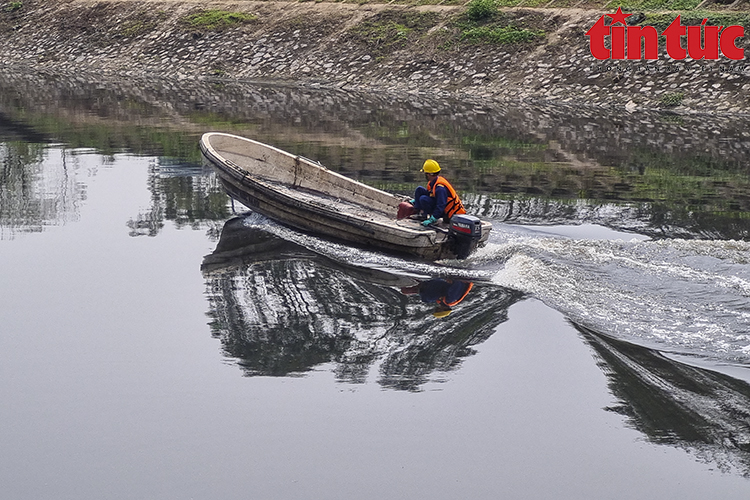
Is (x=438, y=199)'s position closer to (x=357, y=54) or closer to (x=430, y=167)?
(x=430, y=167)

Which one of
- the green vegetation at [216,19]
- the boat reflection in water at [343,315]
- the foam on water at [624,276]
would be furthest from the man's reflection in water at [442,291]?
the green vegetation at [216,19]

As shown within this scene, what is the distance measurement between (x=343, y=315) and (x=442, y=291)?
1622 mm

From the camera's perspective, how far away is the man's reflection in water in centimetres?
1138

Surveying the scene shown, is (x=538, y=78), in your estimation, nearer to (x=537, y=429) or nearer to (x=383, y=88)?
(x=383, y=88)

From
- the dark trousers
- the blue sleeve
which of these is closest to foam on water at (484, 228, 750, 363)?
the blue sleeve

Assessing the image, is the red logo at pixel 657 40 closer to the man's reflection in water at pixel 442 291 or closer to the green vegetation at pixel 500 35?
the green vegetation at pixel 500 35

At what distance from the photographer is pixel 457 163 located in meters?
21.1

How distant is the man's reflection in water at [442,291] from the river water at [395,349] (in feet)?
0.22

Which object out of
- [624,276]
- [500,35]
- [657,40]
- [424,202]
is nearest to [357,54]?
[500,35]

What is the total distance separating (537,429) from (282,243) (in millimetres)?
7032

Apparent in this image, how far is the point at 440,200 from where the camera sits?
13.5 m

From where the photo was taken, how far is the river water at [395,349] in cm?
754

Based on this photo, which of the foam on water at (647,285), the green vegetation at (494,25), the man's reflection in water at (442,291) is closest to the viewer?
the foam on water at (647,285)

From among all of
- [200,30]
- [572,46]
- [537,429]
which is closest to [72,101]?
[200,30]
